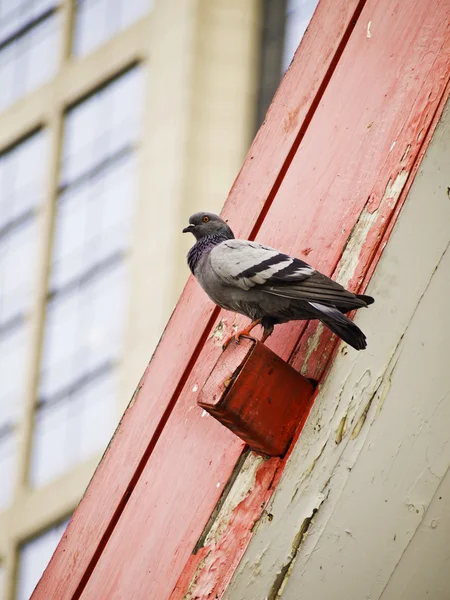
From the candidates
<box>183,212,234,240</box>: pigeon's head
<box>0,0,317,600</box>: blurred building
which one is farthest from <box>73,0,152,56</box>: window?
<box>183,212,234,240</box>: pigeon's head

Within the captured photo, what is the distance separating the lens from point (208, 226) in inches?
150

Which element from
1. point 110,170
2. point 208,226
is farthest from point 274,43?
point 208,226

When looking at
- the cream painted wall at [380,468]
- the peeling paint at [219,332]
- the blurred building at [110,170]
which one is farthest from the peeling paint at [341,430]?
the blurred building at [110,170]

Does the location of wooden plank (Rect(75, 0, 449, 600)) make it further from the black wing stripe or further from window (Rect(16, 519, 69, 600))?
window (Rect(16, 519, 69, 600))

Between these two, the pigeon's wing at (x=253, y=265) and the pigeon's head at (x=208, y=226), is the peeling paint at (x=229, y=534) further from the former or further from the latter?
the pigeon's head at (x=208, y=226)

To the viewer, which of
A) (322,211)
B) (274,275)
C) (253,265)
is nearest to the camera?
(274,275)

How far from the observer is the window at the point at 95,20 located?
1694 centimetres

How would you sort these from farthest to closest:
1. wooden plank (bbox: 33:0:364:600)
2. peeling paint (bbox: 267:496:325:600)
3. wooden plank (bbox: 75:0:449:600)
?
wooden plank (bbox: 33:0:364:600), wooden plank (bbox: 75:0:449:600), peeling paint (bbox: 267:496:325:600)

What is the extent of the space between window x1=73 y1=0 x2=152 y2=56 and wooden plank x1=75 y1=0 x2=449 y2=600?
13964mm

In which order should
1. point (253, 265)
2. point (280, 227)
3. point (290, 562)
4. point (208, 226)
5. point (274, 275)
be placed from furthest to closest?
1. point (208, 226)
2. point (280, 227)
3. point (253, 265)
4. point (274, 275)
5. point (290, 562)

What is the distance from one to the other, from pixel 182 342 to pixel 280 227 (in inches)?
17.4

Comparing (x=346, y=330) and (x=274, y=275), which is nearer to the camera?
(x=346, y=330)

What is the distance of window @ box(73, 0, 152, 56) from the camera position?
1694cm

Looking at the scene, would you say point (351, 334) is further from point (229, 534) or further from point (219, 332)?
point (219, 332)
